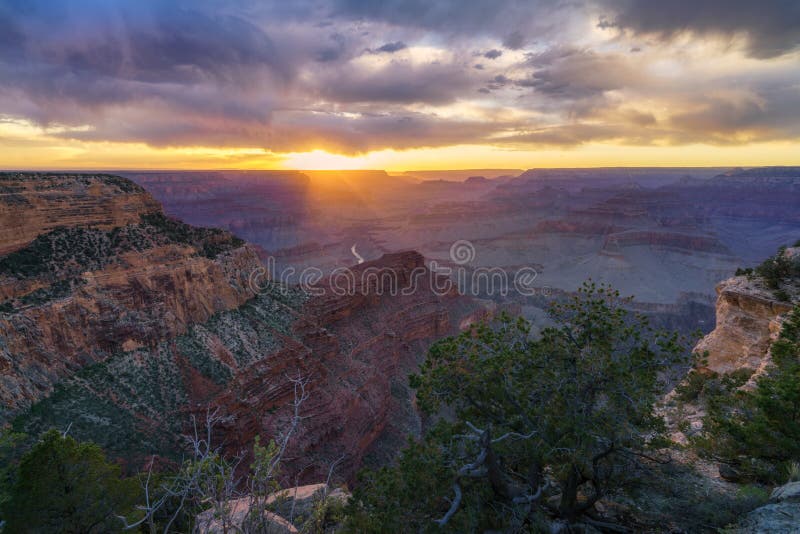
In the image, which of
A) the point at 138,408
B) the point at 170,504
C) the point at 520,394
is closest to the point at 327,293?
the point at 138,408

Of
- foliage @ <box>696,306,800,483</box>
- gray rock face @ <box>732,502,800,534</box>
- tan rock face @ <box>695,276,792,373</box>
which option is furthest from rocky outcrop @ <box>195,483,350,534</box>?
tan rock face @ <box>695,276,792,373</box>

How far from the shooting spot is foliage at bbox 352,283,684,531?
7656mm

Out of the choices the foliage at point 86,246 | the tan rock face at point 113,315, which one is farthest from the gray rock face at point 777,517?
the foliage at point 86,246

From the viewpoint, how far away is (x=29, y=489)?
10.8 meters

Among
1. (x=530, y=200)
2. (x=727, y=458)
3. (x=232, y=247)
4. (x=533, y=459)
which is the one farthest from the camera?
(x=530, y=200)

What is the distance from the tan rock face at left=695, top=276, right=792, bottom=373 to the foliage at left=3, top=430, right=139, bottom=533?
23.8 meters

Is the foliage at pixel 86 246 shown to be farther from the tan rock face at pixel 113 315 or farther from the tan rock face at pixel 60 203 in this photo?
the tan rock face at pixel 113 315

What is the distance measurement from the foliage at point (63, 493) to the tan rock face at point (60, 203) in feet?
60.4

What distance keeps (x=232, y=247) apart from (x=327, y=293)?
9.93 m

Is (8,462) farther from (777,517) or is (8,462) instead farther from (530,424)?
(777,517)

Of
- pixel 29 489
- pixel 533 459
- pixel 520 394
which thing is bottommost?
pixel 29 489

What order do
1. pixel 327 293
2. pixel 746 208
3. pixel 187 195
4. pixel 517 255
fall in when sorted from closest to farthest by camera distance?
pixel 327 293, pixel 517 255, pixel 187 195, pixel 746 208

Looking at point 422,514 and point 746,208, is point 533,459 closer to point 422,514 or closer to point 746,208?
point 422,514

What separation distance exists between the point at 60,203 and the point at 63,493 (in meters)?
22.7
